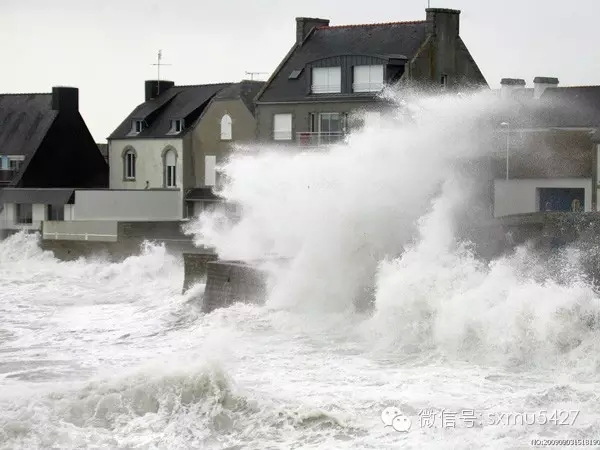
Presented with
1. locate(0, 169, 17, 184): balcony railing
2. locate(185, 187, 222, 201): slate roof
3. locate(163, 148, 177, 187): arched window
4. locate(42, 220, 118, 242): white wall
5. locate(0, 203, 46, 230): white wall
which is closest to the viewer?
locate(42, 220, 118, 242): white wall

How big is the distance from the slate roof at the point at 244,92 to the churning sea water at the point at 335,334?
8.59 m

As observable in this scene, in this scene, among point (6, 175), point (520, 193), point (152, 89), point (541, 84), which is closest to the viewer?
point (520, 193)

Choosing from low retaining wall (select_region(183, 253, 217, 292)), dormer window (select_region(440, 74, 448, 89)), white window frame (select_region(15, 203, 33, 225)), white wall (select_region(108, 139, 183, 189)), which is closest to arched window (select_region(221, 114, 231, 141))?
white wall (select_region(108, 139, 183, 189))

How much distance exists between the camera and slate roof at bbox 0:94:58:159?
Result: 51.2 meters

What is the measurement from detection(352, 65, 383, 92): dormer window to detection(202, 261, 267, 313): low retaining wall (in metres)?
11.8

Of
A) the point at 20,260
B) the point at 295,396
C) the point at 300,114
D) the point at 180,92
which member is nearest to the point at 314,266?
the point at 295,396

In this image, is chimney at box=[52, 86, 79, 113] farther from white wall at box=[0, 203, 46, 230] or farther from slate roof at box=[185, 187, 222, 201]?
slate roof at box=[185, 187, 222, 201]

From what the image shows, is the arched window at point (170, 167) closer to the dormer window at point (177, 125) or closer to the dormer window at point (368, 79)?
the dormer window at point (177, 125)

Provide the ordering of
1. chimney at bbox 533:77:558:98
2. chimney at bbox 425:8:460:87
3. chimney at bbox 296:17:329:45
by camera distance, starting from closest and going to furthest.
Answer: chimney at bbox 425:8:460:87
chimney at bbox 296:17:329:45
chimney at bbox 533:77:558:98

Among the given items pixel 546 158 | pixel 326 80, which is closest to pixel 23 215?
pixel 326 80

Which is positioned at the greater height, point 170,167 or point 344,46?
point 344,46

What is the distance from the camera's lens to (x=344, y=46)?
1671 inches

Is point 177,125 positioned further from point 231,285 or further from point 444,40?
point 231,285

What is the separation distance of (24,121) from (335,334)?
29666 mm
